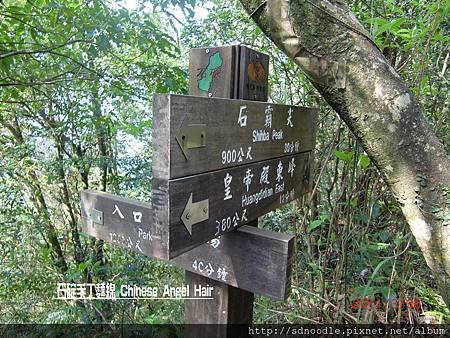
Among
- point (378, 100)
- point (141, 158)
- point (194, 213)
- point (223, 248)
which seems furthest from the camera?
point (141, 158)

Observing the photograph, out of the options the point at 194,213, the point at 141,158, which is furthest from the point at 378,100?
the point at 141,158

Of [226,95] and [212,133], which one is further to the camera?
[226,95]

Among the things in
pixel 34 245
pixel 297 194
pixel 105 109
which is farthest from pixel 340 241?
pixel 34 245

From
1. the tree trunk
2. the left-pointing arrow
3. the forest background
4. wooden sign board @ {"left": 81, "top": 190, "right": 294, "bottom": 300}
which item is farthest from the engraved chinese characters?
the forest background

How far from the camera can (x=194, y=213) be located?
0.76 metres

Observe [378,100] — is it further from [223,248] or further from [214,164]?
[223,248]

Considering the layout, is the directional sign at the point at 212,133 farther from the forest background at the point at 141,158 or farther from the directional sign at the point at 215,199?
the forest background at the point at 141,158

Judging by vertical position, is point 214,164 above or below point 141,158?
above

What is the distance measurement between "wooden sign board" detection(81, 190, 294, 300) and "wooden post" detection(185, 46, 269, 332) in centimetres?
8

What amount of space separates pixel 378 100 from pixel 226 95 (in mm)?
473

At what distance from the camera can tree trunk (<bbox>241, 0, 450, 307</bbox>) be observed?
2.83 feet

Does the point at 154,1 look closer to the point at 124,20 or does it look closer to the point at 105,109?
the point at 124,20

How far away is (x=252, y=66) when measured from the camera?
1.15m

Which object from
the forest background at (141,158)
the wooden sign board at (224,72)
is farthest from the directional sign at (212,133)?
the forest background at (141,158)
